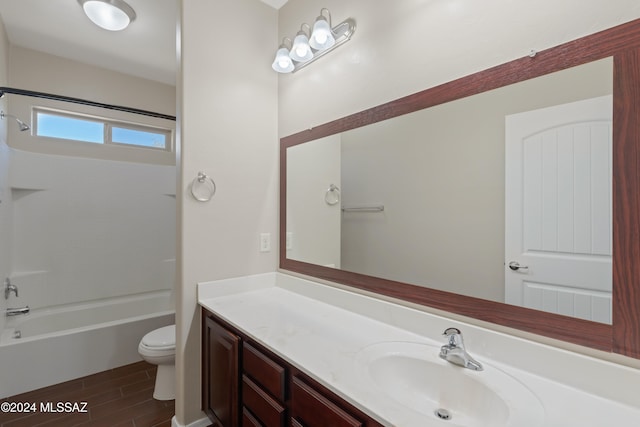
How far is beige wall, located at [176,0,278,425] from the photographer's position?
163 centimetres

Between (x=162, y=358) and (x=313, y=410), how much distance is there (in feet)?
5.01

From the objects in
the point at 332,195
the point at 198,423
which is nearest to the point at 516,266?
the point at 332,195

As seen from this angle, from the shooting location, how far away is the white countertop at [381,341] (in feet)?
2.41

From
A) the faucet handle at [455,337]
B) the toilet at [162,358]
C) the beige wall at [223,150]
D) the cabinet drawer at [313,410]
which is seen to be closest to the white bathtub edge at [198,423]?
the beige wall at [223,150]

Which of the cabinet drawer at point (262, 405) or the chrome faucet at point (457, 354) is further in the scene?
the cabinet drawer at point (262, 405)

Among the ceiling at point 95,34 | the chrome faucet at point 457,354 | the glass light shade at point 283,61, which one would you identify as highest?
the ceiling at point 95,34

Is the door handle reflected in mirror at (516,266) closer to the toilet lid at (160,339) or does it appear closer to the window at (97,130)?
the toilet lid at (160,339)

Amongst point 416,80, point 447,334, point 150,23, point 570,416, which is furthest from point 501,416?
point 150,23

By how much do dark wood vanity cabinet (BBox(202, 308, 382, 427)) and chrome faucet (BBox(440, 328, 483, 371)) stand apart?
1.25ft

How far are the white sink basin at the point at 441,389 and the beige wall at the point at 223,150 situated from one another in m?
1.08

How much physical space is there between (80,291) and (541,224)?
11.8ft

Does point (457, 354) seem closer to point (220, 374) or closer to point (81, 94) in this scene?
point (220, 374)

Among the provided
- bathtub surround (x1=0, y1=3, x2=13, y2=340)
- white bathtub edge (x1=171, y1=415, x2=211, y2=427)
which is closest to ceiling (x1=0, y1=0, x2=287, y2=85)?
bathtub surround (x1=0, y1=3, x2=13, y2=340)

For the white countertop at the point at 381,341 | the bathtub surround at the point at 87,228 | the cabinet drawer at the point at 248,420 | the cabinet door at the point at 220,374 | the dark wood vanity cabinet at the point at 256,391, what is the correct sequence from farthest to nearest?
1. the bathtub surround at the point at 87,228
2. the cabinet door at the point at 220,374
3. the cabinet drawer at the point at 248,420
4. the dark wood vanity cabinet at the point at 256,391
5. the white countertop at the point at 381,341
